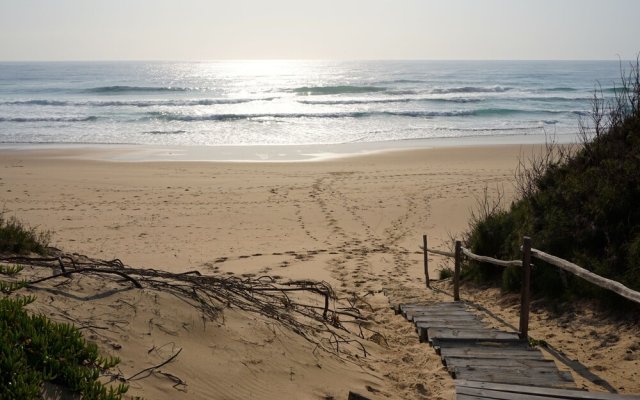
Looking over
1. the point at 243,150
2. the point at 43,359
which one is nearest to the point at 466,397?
the point at 43,359

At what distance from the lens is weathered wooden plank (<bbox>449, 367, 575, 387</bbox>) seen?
4.44m

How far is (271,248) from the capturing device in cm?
1186

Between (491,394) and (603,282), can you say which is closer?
(491,394)

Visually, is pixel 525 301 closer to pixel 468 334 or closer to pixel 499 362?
pixel 468 334

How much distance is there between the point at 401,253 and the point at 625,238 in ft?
18.0

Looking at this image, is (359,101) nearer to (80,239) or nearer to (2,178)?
(2,178)

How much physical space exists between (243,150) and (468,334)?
820 inches

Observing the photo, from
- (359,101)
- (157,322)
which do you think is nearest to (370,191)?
(157,322)

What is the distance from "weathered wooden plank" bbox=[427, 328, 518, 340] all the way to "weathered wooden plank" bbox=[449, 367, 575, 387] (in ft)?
2.90

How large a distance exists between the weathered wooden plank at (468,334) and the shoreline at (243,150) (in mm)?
16814

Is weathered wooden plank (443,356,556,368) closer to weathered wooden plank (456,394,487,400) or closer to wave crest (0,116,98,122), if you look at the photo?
weathered wooden plank (456,394,487,400)

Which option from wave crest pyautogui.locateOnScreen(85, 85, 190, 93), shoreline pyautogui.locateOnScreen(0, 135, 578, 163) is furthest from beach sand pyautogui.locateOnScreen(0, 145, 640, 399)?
wave crest pyautogui.locateOnScreen(85, 85, 190, 93)

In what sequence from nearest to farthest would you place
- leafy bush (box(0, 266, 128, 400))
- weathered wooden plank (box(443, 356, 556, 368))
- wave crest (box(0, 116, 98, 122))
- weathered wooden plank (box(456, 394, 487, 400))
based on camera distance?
leafy bush (box(0, 266, 128, 400)) → weathered wooden plank (box(456, 394, 487, 400)) → weathered wooden plank (box(443, 356, 556, 368)) → wave crest (box(0, 116, 98, 122))

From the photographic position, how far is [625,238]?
6.46 metres
